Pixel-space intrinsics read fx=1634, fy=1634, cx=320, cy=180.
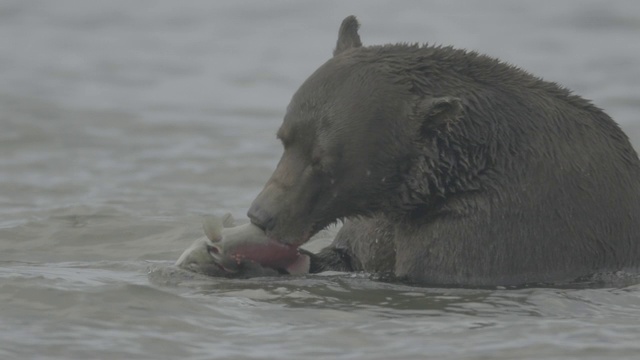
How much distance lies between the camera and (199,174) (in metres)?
14.8

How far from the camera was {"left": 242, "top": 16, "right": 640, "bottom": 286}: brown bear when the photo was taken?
8.57 meters

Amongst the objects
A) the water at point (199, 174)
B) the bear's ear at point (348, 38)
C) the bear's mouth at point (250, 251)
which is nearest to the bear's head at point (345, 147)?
the bear's mouth at point (250, 251)

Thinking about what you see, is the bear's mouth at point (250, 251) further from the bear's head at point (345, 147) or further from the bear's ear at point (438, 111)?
the bear's ear at point (438, 111)

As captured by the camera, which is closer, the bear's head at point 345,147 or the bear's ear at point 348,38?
the bear's head at point 345,147

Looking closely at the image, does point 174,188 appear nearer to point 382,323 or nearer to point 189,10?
point 382,323

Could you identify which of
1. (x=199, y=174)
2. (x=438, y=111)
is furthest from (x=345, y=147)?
(x=199, y=174)

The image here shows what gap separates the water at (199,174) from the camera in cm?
782

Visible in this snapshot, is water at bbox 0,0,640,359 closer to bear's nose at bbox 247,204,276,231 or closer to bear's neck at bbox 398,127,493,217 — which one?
bear's nose at bbox 247,204,276,231

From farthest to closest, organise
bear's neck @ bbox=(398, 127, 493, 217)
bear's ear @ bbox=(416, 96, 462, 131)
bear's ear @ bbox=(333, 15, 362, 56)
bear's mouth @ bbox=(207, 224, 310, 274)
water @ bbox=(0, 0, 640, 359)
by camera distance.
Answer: bear's ear @ bbox=(333, 15, 362, 56) → bear's mouth @ bbox=(207, 224, 310, 274) → bear's neck @ bbox=(398, 127, 493, 217) → bear's ear @ bbox=(416, 96, 462, 131) → water @ bbox=(0, 0, 640, 359)

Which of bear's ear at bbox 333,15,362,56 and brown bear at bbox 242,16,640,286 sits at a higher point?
bear's ear at bbox 333,15,362,56

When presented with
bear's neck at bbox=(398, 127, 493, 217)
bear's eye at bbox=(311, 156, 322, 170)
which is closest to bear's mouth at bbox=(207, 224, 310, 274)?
bear's eye at bbox=(311, 156, 322, 170)

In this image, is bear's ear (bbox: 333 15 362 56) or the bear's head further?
bear's ear (bbox: 333 15 362 56)

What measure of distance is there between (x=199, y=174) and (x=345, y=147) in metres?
6.35

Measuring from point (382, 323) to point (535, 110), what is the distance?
1513 millimetres
